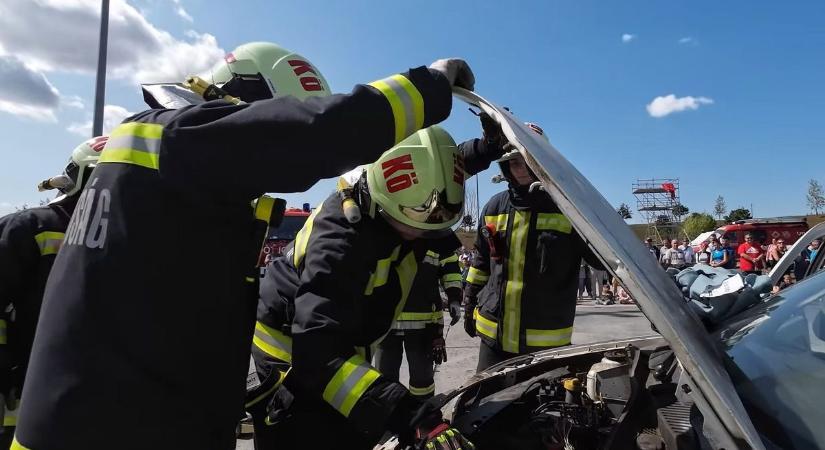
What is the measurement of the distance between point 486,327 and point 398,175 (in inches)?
58.6

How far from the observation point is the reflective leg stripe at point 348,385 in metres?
1.42

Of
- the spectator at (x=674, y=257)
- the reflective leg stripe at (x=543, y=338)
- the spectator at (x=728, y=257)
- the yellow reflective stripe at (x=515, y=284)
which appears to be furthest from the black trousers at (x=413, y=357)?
the spectator at (x=674, y=257)

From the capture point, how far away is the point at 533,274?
292cm

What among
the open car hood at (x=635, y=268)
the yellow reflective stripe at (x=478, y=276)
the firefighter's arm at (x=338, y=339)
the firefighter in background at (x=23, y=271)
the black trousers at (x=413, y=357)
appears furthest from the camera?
the black trousers at (x=413, y=357)

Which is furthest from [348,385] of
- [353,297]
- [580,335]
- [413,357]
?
[580,335]

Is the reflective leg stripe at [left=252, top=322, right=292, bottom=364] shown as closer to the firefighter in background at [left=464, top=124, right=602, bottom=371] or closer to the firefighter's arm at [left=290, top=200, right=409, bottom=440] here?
the firefighter's arm at [left=290, top=200, right=409, bottom=440]

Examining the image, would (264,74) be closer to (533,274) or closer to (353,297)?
(353,297)

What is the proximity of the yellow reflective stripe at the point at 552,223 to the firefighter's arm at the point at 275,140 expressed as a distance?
1.88 meters

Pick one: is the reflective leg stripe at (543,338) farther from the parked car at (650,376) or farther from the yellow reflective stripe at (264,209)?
the yellow reflective stripe at (264,209)

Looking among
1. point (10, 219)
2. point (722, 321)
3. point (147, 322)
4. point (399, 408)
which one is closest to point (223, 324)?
point (147, 322)

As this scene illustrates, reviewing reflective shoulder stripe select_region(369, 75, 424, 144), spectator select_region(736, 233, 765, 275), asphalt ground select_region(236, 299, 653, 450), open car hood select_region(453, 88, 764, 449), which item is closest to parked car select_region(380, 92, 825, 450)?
open car hood select_region(453, 88, 764, 449)

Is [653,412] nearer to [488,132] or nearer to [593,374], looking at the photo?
[593,374]

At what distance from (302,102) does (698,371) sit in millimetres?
962

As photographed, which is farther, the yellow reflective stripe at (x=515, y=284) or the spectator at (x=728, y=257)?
the spectator at (x=728, y=257)
